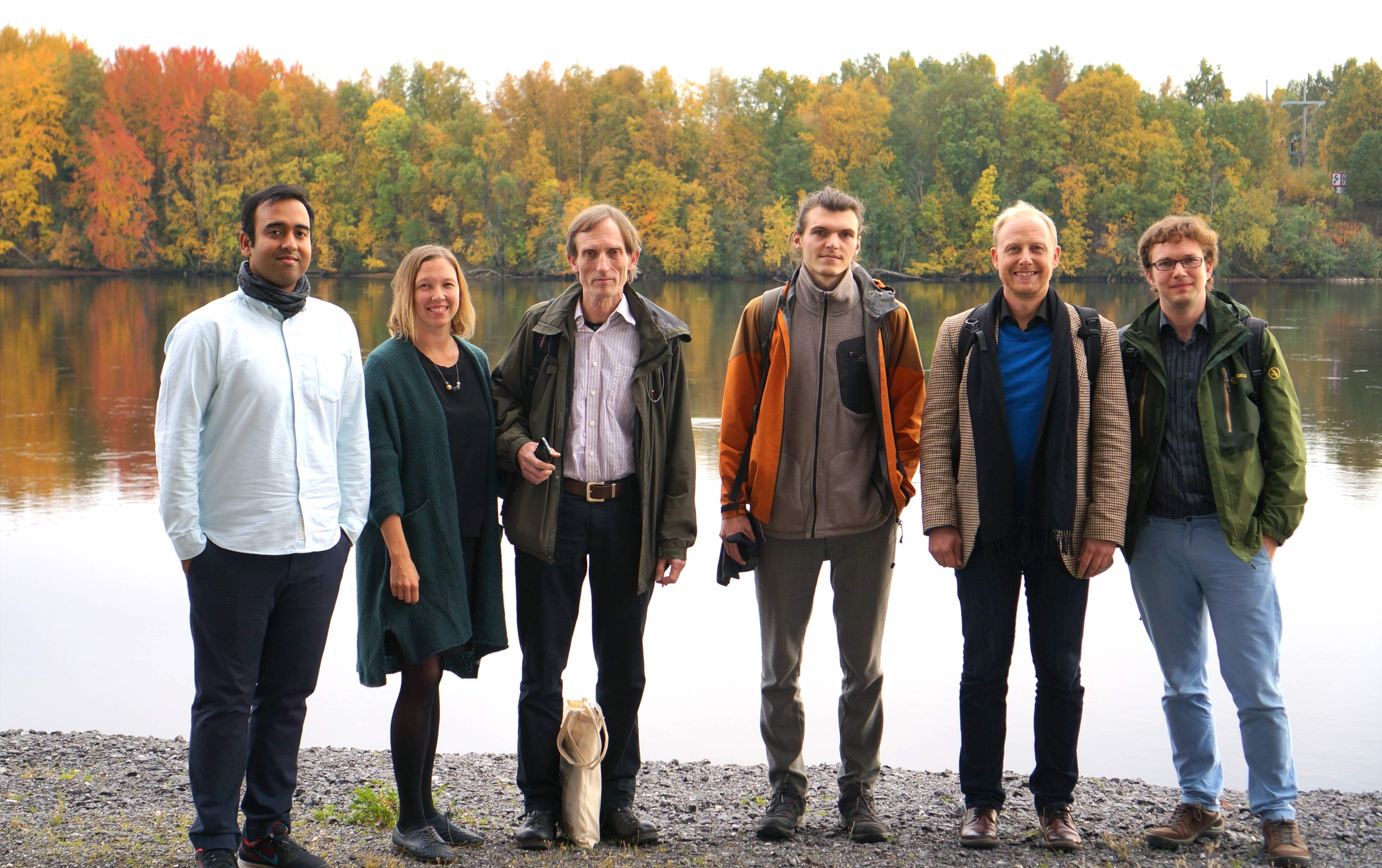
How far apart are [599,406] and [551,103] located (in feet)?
Result: 213

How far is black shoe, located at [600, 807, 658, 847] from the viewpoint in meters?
3.84

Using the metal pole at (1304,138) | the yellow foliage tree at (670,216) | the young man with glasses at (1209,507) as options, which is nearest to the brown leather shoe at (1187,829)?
the young man with glasses at (1209,507)

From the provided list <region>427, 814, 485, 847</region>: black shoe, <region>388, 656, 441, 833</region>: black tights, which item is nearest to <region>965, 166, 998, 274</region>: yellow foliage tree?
<region>427, 814, 485, 847</region>: black shoe

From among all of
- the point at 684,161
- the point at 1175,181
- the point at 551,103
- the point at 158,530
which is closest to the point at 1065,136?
the point at 1175,181

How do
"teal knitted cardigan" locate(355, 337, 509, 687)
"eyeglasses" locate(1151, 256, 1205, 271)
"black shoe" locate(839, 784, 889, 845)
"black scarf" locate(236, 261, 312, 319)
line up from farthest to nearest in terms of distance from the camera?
"black shoe" locate(839, 784, 889, 845) < "eyeglasses" locate(1151, 256, 1205, 271) < "teal knitted cardigan" locate(355, 337, 509, 687) < "black scarf" locate(236, 261, 312, 319)

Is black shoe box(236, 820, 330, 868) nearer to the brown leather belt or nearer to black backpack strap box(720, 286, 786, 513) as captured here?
the brown leather belt

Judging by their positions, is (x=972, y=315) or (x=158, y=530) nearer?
(x=972, y=315)

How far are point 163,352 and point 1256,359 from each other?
24.5m

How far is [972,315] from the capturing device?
3820 millimetres

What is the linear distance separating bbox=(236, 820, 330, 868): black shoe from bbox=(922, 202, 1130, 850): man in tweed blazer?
2080 millimetres

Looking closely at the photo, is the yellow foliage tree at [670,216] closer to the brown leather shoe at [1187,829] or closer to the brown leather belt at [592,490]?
the brown leather belt at [592,490]

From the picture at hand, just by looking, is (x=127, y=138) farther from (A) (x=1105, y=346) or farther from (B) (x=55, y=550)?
(A) (x=1105, y=346)

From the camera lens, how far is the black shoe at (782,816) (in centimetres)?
393

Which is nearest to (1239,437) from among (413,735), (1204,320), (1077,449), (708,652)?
(1204,320)
